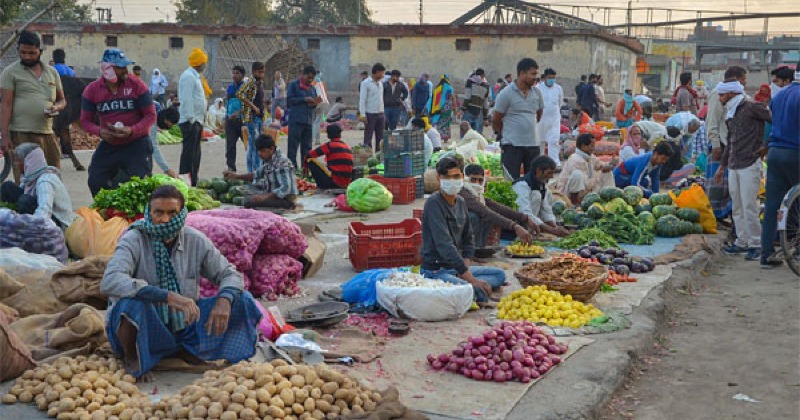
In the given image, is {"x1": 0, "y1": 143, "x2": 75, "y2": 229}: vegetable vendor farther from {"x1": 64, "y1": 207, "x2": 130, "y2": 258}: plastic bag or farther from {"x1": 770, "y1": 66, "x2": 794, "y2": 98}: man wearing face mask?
{"x1": 770, "y1": 66, "x2": 794, "y2": 98}: man wearing face mask

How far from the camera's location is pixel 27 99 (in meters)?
8.86

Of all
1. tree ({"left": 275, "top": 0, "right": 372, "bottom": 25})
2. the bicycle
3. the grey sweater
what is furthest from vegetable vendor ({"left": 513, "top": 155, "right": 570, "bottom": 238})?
tree ({"left": 275, "top": 0, "right": 372, "bottom": 25})

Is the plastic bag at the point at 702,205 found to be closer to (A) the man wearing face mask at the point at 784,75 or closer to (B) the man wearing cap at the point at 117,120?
(A) the man wearing face mask at the point at 784,75

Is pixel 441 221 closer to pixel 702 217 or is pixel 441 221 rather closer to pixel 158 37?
pixel 702 217

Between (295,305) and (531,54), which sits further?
(531,54)

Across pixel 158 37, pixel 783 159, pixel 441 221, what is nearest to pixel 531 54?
pixel 158 37

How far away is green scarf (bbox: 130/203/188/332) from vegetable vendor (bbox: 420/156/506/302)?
2.20m

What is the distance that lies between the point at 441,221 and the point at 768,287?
341 cm

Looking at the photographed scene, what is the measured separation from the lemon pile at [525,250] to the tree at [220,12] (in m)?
43.0

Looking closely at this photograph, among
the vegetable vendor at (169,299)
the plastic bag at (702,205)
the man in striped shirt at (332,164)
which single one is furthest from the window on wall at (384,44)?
the vegetable vendor at (169,299)

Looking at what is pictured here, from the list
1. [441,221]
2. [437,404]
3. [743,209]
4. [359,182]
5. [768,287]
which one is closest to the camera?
[437,404]

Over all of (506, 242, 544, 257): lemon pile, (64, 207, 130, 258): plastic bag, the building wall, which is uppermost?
the building wall

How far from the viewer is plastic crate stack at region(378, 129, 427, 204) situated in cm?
1195

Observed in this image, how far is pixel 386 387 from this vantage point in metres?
4.93
